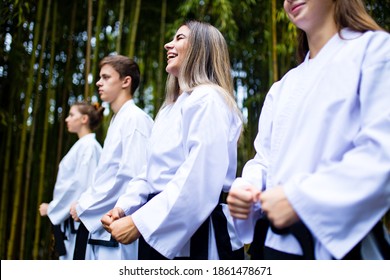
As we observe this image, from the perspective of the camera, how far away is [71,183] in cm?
337

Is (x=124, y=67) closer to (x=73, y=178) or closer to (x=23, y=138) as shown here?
(x=73, y=178)

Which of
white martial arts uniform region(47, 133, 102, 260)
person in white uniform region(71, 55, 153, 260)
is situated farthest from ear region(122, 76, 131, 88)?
white martial arts uniform region(47, 133, 102, 260)

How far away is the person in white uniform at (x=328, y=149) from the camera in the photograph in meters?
1.05

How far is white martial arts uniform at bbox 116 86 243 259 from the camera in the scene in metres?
1.57

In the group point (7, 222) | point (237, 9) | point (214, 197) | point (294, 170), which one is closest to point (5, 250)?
point (7, 222)

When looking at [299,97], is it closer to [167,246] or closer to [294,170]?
[294,170]

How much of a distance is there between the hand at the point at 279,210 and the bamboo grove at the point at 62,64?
2691mm

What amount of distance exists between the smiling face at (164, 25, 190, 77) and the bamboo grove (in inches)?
70.4

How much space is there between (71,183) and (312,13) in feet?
8.17

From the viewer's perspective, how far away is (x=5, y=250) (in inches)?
171

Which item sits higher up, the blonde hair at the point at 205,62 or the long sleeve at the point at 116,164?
the blonde hair at the point at 205,62

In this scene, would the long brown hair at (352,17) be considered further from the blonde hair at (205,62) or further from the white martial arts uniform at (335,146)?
the blonde hair at (205,62)

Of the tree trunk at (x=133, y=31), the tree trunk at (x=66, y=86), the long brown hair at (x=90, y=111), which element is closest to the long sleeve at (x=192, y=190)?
the long brown hair at (x=90, y=111)
